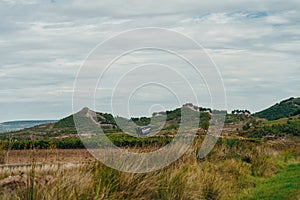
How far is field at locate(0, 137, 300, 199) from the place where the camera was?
31.2 feet

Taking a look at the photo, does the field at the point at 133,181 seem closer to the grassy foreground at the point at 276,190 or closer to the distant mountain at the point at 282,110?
the grassy foreground at the point at 276,190

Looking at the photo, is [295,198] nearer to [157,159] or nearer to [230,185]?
[230,185]

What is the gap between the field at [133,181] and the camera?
9.50m

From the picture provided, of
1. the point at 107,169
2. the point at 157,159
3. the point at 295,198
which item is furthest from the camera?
the point at 295,198

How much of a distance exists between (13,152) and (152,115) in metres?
6.20

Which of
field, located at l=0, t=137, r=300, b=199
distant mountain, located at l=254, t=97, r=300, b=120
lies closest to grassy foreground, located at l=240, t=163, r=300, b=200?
field, located at l=0, t=137, r=300, b=199

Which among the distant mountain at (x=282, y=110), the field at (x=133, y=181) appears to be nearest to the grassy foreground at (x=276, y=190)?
the field at (x=133, y=181)

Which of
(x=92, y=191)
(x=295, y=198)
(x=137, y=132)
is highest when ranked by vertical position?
(x=137, y=132)

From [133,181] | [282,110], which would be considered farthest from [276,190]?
[282,110]

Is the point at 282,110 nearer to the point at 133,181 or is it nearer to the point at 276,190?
the point at 276,190

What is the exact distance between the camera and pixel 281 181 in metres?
20.6

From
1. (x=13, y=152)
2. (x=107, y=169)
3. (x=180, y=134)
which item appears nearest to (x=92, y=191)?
(x=107, y=169)

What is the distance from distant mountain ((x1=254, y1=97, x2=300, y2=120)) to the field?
76.2 metres

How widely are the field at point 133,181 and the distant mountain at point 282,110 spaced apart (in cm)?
7617
